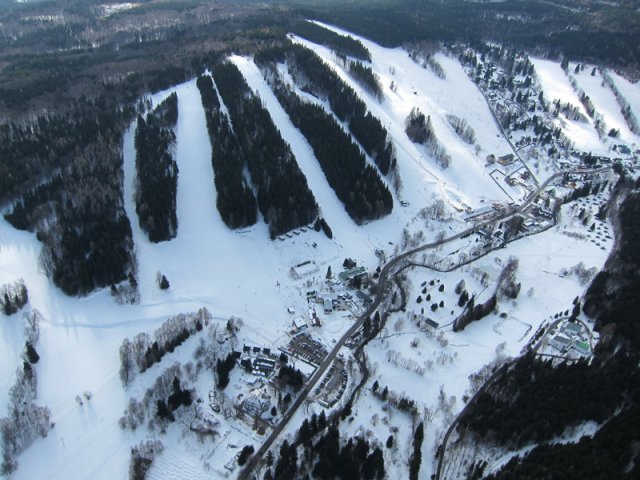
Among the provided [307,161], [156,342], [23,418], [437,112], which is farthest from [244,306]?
[437,112]

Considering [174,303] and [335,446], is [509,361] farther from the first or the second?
[174,303]

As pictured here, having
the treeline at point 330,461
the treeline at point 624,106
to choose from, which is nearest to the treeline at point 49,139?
the treeline at point 330,461

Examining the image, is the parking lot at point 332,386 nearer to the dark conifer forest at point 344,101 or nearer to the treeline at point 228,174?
the treeline at point 228,174

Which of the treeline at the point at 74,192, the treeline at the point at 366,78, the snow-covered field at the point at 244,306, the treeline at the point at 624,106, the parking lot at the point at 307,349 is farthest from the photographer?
the treeline at the point at 624,106

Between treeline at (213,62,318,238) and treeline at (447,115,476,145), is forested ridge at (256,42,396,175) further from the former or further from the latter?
treeline at (447,115,476,145)

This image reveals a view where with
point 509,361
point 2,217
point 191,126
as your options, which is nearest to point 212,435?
point 509,361
